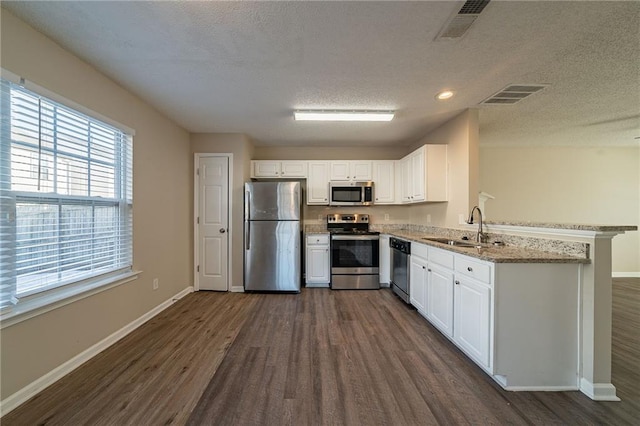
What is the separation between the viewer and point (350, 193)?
4.14m

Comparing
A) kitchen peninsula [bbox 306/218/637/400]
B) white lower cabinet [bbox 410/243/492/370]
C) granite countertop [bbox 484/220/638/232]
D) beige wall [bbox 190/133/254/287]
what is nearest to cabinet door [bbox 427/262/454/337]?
white lower cabinet [bbox 410/243/492/370]

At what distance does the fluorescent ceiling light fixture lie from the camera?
2.87m

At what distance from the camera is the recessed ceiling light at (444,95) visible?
242 centimetres

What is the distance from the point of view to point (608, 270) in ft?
5.21

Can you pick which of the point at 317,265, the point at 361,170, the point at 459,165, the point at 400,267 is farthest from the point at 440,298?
the point at 361,170

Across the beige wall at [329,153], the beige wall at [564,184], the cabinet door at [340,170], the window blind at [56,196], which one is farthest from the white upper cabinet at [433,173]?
the window blind at [56,196]

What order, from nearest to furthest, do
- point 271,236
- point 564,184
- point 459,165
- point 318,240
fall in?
1. point 459,165
2. point 271,236
3. point 318,240
4. point 564,184

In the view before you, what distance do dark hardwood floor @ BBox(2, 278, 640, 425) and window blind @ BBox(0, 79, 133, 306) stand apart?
79 centimetres

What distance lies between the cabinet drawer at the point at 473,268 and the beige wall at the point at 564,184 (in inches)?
132

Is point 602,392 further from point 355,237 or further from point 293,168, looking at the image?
point 293,168

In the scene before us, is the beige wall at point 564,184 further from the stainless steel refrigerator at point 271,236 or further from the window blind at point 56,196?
the window blind at point 56,196

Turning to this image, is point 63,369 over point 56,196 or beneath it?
beneath

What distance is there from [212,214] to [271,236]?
1.01 meters

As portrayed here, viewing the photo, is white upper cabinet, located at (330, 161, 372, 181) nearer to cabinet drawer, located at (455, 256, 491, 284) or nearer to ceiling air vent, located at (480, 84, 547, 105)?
ceiling air vent, located at (480, 84, 547, 105)
